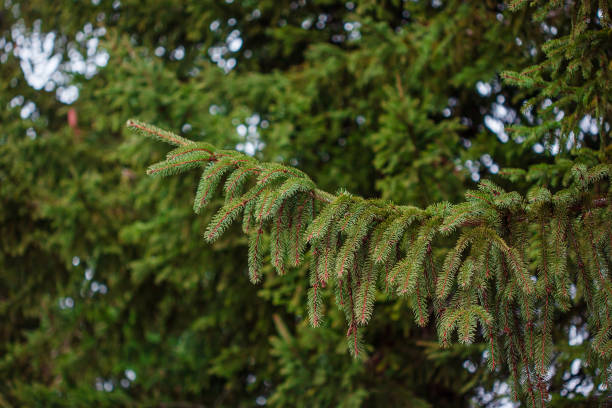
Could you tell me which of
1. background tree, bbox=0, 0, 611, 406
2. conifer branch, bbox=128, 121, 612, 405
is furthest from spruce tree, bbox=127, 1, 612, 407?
background tree, bbox=0, 0, 611, 406

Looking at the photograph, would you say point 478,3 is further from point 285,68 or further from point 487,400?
point 487,400

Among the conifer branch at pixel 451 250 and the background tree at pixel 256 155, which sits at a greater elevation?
the conifer branch at pixel 451 250

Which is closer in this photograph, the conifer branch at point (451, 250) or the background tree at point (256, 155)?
the conifer branch at point (451, 250)

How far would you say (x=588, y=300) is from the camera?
1.81 metres

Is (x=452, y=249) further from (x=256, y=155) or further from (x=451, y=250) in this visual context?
(x=256, y=155)

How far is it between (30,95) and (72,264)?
231cm

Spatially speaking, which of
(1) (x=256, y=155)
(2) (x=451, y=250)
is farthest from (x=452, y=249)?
(1) (x=256, y=155)

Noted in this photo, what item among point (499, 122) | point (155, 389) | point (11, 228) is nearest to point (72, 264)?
point (11, 228)

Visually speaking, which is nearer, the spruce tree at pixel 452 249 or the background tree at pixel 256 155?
the spruce tree at pixel 452 249

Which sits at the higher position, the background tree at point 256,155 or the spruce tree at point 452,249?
the spruce tree at point 452,249

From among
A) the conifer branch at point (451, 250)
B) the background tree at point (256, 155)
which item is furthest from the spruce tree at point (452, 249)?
the background tree at point (256, 155)

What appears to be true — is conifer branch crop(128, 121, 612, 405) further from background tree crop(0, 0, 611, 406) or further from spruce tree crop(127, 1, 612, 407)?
background tree crop(0, 0, 611, 406)

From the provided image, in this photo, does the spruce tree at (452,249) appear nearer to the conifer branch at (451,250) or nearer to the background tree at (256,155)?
the conifer branch at (451,250)

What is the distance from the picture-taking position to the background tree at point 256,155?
308 cm
